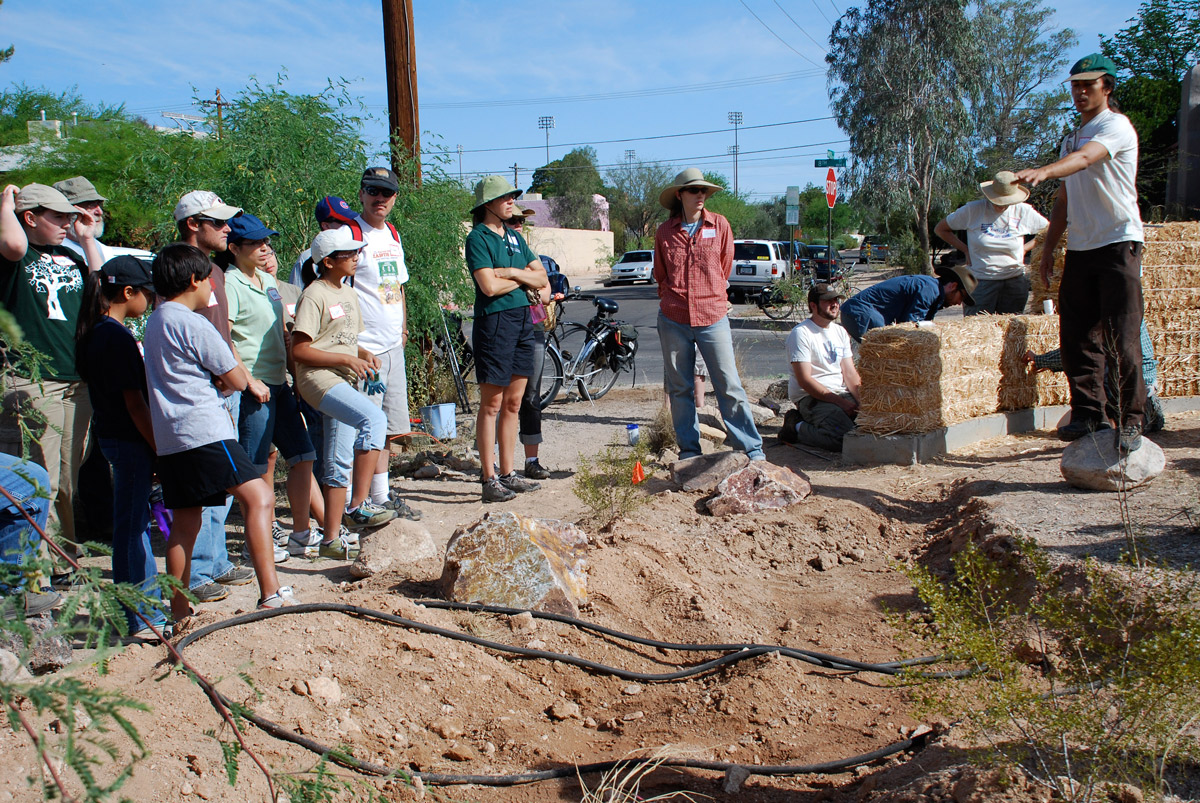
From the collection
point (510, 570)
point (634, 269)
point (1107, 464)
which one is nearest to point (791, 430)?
point (1107, 464)

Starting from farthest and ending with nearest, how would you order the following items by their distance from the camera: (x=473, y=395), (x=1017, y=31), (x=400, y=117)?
(x=1017, y=31)
(x=473, y=395)
(x=400, y=117)

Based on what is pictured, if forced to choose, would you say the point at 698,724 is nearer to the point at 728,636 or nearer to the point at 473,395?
the point at 728,636

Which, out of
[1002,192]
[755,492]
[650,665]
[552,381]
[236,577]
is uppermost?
[1002,192]

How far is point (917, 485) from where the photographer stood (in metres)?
5.87

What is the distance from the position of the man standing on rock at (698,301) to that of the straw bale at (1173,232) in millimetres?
3521

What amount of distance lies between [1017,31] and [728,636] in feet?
153

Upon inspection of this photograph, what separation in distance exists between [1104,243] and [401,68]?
660cm

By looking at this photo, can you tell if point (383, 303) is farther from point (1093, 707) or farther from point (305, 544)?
point (1093, 707)

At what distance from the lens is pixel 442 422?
743 centimetres

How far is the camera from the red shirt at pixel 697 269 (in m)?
5.82

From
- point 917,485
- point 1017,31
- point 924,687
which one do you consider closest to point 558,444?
point 917,485

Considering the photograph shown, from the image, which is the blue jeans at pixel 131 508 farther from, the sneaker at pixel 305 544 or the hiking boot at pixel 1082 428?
the hiking boot at pixel 1082 428

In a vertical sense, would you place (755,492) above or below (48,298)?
below

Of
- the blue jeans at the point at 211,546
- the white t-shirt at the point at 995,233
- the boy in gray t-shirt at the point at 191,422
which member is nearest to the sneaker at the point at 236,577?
the blue jeans at the point at 211,546
